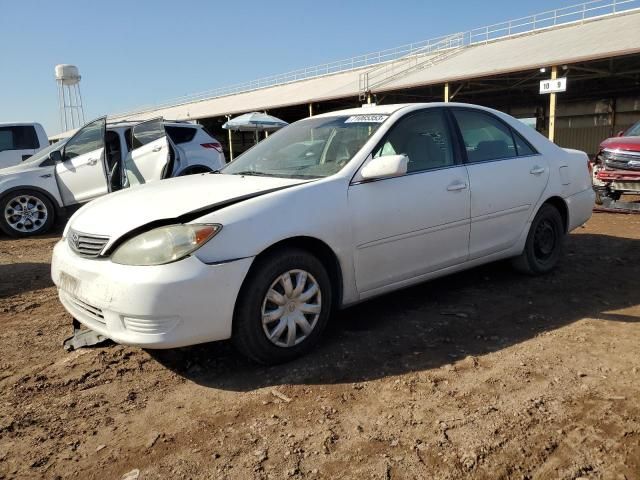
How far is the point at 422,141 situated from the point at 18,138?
29.6 ft

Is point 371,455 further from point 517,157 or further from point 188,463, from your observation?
point 517,157

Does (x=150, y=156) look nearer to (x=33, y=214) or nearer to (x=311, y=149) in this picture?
(x=33, y=214)

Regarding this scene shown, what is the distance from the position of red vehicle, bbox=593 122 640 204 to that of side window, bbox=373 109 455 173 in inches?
218

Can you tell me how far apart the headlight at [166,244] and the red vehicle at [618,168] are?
7.52 m

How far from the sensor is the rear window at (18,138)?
32.2 feet

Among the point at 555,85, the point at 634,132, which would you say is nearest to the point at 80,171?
the point at 634,132

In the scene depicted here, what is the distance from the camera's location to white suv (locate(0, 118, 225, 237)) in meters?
7.64

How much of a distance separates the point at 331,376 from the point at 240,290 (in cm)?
71

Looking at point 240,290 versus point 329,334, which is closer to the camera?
point 240,290

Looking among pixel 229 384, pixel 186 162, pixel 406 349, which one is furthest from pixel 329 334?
pixel 186 162

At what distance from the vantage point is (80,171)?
7.96 m

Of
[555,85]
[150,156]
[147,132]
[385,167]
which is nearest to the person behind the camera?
[385,167]

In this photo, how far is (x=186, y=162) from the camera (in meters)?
8.55

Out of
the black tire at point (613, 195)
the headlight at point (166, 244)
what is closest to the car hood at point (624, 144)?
the black tire at point (613, 195)
